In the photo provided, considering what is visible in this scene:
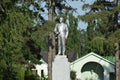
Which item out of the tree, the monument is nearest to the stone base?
the monument

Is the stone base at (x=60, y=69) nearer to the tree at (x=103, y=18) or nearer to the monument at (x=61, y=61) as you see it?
the monument at (x=61, y=61)

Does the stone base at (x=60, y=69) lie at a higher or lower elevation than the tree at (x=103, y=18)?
lower

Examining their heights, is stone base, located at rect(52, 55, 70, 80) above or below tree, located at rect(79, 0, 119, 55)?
below

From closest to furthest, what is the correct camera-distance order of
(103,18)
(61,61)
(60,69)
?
1. (61,61)
2. (60,69)
3. (103,18)

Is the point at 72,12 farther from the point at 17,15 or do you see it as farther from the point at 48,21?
the point at 17,15

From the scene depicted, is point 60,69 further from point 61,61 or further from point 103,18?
point 103,18

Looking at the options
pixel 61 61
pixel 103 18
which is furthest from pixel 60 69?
pixel 103 18

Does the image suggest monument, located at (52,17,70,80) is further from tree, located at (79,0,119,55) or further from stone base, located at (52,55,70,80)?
tree, located at (79,0,119,55)

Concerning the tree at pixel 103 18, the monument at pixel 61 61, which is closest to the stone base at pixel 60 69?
the monument at pixel 61 61

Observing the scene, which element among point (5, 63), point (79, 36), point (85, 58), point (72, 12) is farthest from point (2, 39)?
point (79, 36)

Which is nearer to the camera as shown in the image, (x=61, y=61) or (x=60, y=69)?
(x=61, y=61)

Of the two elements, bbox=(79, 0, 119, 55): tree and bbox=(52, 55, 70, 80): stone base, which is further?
bbox=(79, 0, 119, 55): tree

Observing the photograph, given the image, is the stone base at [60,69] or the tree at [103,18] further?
the tree at [103,18]

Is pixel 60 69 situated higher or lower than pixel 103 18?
lower
